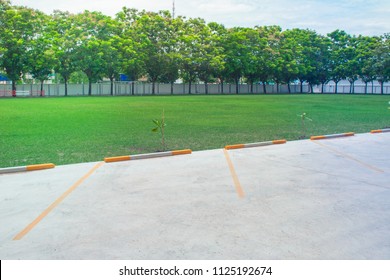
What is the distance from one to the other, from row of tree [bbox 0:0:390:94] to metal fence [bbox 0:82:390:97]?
1.43 meters

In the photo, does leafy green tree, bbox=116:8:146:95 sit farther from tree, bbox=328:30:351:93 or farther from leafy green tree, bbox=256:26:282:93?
tree, bbox=328:30:351:93

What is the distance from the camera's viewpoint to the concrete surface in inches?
190

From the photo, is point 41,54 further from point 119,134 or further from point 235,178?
point 235,178

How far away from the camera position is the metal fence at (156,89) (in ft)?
177

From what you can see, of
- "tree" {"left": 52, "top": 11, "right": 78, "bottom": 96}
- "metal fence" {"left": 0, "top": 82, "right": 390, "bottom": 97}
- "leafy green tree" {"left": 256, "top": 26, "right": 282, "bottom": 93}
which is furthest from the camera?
"leafy green tree" {"left": 256, "top": 26, "right": 282, "bottom": 93}

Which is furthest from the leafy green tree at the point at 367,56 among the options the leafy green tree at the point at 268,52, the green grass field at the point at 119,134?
the green grass field at the point at 119,134

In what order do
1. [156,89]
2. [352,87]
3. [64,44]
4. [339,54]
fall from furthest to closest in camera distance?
[352,87]
[339,54]
[156,89]
[64,44]

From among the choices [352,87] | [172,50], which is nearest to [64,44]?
[172,50]

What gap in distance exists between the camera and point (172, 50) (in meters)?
60.3

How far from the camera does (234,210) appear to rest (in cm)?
638

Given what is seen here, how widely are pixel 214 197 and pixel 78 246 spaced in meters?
2.82

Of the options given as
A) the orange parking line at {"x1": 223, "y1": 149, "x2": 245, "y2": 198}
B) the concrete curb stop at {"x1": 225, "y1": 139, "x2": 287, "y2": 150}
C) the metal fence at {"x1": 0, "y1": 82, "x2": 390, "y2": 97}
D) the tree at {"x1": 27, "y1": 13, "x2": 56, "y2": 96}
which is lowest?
the orange parking line at {"x1": 223, "y1": 149, "x2": 245, "y2": 198}

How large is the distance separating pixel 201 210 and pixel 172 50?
55813mm

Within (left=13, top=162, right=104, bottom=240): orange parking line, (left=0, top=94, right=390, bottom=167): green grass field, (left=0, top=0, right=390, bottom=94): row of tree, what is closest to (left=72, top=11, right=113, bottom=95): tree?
(left=0, top=0, right=390, bottom=94): row of tree
